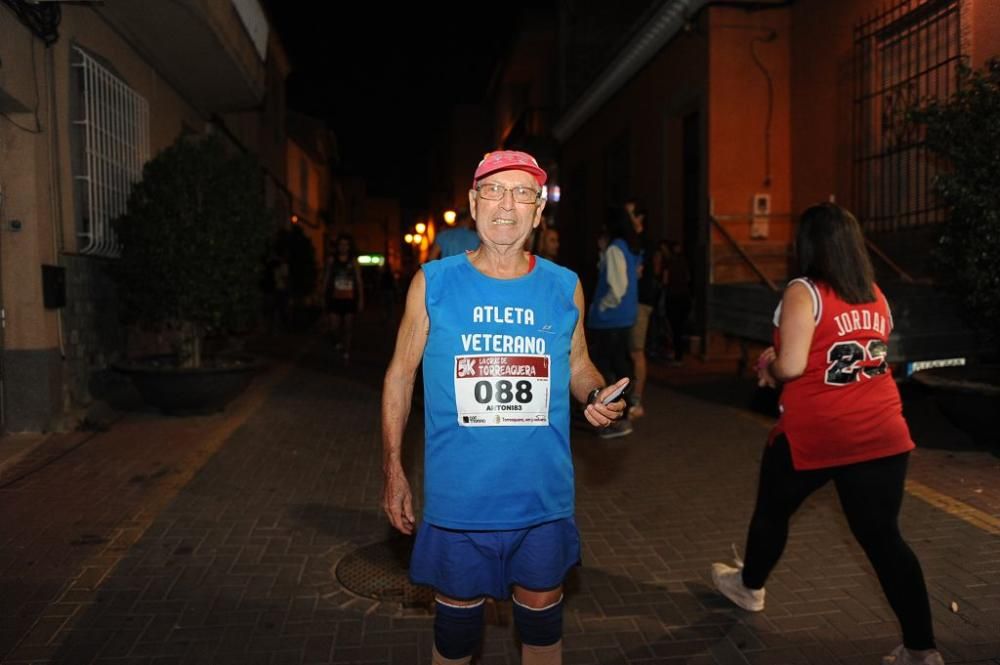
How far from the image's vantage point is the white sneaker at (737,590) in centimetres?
379

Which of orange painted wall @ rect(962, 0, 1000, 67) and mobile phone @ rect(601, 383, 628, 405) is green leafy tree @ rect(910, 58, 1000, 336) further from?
mobile phone @ rect(601, 383, 628, 405)

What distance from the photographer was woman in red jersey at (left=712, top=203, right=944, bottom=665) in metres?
3.11

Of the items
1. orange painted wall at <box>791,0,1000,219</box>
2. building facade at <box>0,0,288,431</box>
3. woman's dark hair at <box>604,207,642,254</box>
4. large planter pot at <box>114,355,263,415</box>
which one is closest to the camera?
building facade at <box>0,0,288,431</box>

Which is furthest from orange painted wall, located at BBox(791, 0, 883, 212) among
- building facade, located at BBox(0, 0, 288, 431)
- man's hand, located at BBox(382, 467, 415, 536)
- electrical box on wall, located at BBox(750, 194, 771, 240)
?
man's hand, located at BBox(382, 467, 415, 536)

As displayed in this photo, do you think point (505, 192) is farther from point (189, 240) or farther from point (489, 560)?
point (189, 240)

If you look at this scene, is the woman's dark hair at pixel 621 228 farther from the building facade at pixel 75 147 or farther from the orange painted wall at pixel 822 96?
the orange painted wall at pixel 822 96

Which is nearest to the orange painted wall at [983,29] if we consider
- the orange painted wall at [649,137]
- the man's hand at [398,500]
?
the orange painted wall at [649,137]

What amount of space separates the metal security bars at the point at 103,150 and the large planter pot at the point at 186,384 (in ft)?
4.31

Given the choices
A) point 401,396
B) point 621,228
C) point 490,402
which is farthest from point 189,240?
point 490,402

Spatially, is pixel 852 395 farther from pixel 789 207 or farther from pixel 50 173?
pixel 789 207

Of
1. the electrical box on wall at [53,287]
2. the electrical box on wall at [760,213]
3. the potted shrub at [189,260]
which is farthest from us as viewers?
the electrical box on wall at [760,213]

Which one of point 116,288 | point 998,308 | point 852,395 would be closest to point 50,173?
point 116,288

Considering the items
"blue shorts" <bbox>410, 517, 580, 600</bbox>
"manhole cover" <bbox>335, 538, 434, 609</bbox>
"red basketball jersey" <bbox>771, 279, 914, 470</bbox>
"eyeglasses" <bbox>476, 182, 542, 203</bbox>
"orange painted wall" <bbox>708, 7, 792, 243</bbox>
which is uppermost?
"orange painted wall" <bbox>708, 7, 792, 243</bbox>

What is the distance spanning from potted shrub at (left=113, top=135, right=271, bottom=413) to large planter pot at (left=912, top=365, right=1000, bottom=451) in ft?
20.1
